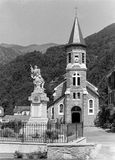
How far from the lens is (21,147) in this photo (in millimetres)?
19500

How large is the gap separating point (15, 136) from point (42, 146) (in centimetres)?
453

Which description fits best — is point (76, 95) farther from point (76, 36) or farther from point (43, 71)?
point (43, 71)

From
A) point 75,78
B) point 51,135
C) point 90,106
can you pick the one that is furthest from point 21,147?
point 75,78

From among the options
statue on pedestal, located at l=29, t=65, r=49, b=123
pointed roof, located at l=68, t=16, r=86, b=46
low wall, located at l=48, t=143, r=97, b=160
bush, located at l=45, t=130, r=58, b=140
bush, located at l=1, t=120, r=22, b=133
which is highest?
pointed roof, located at l=68, t=16, r=86, b=46

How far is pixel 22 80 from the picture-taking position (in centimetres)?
15312

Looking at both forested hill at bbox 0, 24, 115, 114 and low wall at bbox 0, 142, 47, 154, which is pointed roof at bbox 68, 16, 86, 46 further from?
forested hill at bbox 0, 24, 115, 114

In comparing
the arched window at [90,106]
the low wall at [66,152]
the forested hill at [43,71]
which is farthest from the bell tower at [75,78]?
the forested hill at [43,71]

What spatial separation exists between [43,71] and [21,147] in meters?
135

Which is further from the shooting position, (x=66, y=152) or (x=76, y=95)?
(x=76, y=95)

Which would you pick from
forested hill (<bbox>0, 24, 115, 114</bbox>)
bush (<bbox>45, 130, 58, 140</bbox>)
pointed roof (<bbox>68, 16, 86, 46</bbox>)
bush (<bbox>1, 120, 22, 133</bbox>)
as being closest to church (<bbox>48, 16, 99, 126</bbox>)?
pointed roof (<bbox>68, 16, 86, 46</bbox>)

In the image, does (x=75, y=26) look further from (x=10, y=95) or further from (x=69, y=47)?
(x=10, y=95)

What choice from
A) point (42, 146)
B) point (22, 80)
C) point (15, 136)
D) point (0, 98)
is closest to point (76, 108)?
point (15, 136)

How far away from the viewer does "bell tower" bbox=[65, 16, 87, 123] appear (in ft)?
199

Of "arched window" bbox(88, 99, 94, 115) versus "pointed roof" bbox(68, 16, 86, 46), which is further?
"pointed roof" bbox(68, 16, 86, 46)
